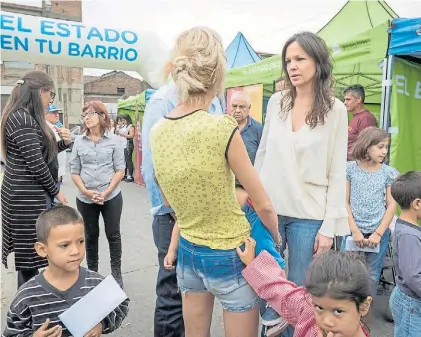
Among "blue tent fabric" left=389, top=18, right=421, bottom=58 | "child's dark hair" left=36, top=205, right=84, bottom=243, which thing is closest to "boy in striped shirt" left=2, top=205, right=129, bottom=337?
"child's dark hair" left=36, top=205, right=84, bottom=243

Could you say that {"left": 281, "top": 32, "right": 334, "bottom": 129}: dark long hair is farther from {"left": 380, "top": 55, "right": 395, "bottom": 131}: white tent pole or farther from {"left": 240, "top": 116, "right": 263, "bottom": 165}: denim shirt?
{"left": 380, "top": 55, "right": 395, "bottom": 131}: white tent pole

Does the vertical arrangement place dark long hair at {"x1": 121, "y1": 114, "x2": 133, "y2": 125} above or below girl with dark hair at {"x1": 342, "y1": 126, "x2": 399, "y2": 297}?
above

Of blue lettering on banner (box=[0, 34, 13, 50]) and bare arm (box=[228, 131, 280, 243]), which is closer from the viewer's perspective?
bare arm (box=[228, 131, 280, 243])

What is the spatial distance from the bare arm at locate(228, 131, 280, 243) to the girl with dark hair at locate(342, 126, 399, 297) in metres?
1.75

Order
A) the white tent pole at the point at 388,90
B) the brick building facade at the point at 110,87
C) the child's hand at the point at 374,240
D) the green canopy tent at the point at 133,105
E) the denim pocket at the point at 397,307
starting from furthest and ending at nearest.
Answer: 1. the brick building facade at the point at 110,87
2. the green canopy tent at the point at 133,105
3. the white tent pole at the point at 388,90
4. the child's hand at the point at 374,240
5. the denim pocket at the point at 397,307

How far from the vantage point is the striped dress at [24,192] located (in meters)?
2.78

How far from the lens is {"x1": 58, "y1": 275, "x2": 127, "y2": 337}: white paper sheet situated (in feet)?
5.35

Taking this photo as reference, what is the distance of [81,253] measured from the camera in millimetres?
1784

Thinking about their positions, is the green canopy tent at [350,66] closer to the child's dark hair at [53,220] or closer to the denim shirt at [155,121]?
the denim shirt at [155,121]

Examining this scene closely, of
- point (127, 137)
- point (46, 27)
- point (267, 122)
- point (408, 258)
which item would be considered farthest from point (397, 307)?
point (127, 137)

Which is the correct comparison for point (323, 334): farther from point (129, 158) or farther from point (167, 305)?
point (129, 158)

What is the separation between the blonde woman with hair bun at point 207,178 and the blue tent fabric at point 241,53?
791 centimetres

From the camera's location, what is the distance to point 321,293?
135 cm

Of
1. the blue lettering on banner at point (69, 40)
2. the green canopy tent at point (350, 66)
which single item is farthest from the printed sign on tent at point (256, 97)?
the blue lettering on banner at point (69, 40)
